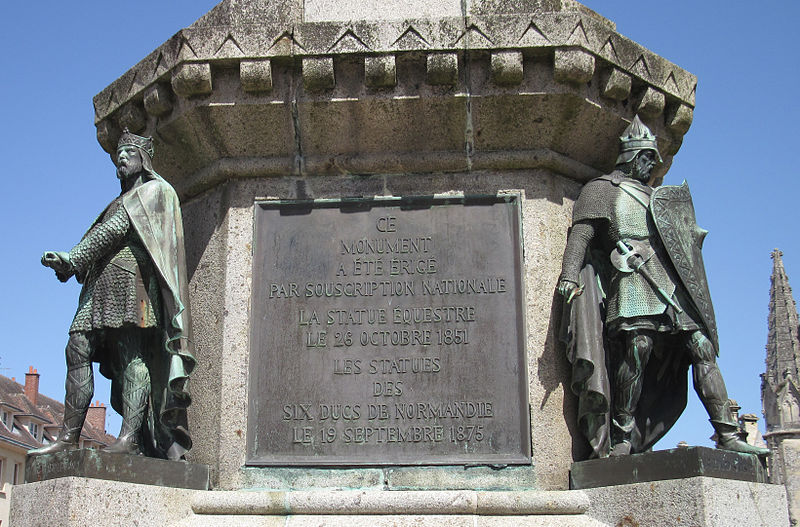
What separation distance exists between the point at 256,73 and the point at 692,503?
13.1 ft

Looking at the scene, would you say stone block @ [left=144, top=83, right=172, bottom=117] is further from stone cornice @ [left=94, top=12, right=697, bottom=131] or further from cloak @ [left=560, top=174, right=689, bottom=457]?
cloak @ [left=560, top=174, right=689, bottom=457]

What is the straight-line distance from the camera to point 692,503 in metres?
5.32

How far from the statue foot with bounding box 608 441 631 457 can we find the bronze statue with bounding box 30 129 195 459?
9.28 feet

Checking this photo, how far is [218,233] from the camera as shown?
684cm

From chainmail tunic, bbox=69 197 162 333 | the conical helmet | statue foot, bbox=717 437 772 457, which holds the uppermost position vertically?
the conical helmet

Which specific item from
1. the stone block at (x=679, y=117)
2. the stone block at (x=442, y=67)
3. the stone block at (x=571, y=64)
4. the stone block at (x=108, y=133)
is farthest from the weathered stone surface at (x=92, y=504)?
the stone block at (x=679, y=117)

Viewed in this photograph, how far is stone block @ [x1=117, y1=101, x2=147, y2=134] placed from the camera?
7.12 metres

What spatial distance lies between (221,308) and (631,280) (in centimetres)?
285

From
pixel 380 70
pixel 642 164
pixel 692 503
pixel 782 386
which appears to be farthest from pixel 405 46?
pixel 782 386

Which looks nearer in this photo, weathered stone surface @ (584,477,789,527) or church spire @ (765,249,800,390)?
weathered stone surface @ (584,477,789,527)

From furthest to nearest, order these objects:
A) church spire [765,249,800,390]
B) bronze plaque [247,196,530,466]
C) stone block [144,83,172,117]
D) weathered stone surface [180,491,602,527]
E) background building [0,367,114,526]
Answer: church spire [765,249,800,390] < background building [0,367,114,526] < stone block [144,83,172,117] < bronze plaque [247,196,530,466] < weathered stone surface [180,491,602,527]

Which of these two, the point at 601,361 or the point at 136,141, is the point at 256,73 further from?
the point at 601,361

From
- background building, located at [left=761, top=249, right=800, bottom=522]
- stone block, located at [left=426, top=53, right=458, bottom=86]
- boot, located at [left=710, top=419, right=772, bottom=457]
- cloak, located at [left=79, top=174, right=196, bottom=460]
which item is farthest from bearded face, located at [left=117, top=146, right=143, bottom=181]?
background building, located at [left=761, top=249, right=800, bottom=522]

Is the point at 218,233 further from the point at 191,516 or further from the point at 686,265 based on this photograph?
the point at 686,265
